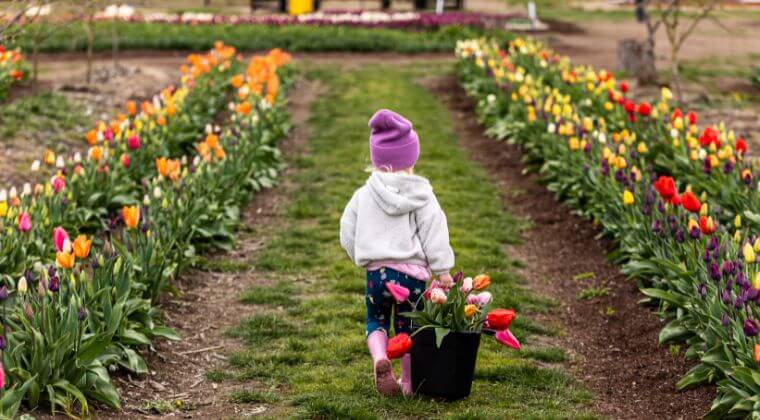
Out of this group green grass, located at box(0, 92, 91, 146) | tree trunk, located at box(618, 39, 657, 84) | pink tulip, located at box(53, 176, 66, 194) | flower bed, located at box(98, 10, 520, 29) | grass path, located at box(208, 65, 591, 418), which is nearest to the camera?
grass path, located at box(208, 65, 591, 418)

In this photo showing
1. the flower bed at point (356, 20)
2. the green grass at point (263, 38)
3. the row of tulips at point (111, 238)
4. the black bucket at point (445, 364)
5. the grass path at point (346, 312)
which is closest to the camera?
the row of tulips at point (111, 238)

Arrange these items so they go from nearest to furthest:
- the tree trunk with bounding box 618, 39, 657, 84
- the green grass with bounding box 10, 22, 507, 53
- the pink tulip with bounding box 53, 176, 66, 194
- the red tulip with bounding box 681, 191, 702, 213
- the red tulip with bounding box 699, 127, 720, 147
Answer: the red tulip with bounding box 681, 191, 702, 213 → the pink tulip with bounding box 53, 176, 66, 194 → the red tulip with bounding box 699, 127, 720, 147 → the tree trunk with bounding box 618, 39, 657, 84 → the green grass with bounding box 10, 22, 507, 53

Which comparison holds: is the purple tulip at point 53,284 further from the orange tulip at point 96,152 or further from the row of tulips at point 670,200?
the orange tulip at point 96,152

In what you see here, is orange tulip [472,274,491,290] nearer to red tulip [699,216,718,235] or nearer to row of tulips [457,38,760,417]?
row of tulips [457,38,760,417]

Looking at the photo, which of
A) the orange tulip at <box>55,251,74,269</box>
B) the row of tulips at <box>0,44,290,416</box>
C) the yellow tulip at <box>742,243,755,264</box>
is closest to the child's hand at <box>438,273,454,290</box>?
the yellow tulip at <box>742,243,755,264</box>

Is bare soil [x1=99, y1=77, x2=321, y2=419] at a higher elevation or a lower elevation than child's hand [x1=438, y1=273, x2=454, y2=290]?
lower

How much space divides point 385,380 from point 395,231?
0.67m

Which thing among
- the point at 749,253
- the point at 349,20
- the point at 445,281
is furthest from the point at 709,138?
the point at 349,20

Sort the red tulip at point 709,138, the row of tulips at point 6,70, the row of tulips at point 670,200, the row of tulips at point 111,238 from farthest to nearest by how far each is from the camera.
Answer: the row of tulips at point 6,70, the red tulip at point 709,138, the row of tulips at point 670,200, the row of tulips at point 111,238

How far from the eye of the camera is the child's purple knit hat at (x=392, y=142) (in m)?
5.20

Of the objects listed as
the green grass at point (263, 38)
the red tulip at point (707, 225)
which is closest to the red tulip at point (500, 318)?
the red tulip at point (707, 225)

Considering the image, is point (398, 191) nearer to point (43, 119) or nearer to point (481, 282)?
point (481, 282)

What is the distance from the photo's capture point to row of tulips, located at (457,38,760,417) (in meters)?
5.21

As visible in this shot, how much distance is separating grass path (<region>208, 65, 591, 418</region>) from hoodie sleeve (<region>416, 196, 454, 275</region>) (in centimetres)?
62
